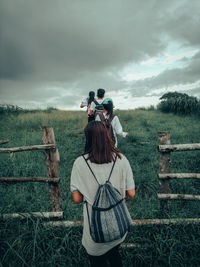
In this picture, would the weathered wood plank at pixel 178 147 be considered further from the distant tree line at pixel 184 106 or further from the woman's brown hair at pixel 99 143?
the distant tree line at pixel 184 106

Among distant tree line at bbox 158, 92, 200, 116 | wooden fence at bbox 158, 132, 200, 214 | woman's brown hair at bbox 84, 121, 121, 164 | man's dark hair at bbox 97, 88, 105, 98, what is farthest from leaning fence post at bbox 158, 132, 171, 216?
distant tree line at bbox 158, 92, 200, 116

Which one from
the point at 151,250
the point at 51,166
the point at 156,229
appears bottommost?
the point at 151,250

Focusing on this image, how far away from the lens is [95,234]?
1461 millimetres

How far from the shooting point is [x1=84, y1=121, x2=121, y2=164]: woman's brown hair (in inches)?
58.5

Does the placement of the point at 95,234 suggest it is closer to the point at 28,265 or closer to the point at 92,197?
the point at 92,197

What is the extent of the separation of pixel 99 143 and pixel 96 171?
24 cm

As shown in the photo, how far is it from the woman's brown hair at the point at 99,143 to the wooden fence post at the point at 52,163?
1239mm

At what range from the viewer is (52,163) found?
2672 mm

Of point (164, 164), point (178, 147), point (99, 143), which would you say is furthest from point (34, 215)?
point (178, 147)

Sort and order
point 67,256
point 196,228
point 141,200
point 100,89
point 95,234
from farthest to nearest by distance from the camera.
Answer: point 100,89, point 141,200, point 196,228, point 67,256, point 95,234

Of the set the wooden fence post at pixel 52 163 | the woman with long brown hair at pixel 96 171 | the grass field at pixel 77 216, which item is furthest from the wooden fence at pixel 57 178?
the woman with long brown hair at pixel 96 171

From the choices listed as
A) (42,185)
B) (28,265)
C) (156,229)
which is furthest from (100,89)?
(28,265)

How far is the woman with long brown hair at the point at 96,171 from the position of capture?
59.1 inches

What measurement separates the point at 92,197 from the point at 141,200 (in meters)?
2.39
